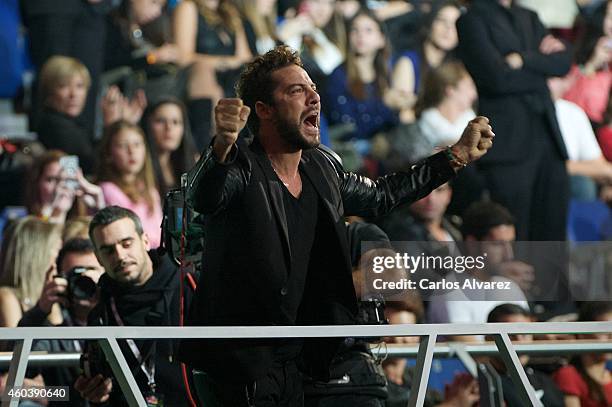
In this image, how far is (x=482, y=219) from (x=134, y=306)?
273cm

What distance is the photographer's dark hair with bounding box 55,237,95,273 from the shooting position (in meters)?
6.01

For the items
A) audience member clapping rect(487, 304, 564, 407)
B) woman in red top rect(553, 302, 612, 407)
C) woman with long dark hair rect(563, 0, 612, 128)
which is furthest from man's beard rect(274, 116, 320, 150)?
woman with long dark hair rect(563, 0, 612, 128)

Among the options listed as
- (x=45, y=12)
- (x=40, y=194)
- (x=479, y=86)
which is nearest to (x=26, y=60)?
(x=45, y=12)

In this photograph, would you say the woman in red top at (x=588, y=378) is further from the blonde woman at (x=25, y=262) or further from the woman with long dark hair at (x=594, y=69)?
the blonde woman at (x=25, y=262)

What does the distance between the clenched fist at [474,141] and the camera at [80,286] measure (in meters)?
1.95

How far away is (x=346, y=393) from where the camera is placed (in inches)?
159

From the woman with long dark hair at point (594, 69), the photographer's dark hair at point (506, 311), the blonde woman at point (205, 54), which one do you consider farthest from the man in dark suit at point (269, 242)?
the woman with long dark hair at point (594, 69)

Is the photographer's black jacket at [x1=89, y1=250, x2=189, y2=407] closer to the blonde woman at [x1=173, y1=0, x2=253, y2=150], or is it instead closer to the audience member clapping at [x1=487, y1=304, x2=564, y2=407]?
the audience member clapping at [x1=487, y1=304, x2=564, y2=407]

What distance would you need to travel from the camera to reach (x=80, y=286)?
549 cm

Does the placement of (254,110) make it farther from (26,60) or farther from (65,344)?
(26,60)

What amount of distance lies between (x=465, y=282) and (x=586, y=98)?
176 inches

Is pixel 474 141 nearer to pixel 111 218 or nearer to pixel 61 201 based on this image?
pixel 111 218

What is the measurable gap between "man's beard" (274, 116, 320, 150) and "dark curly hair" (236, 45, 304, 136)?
9cm

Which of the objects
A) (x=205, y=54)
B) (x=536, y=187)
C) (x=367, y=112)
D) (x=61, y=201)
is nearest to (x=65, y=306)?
(x=61, y=201)
